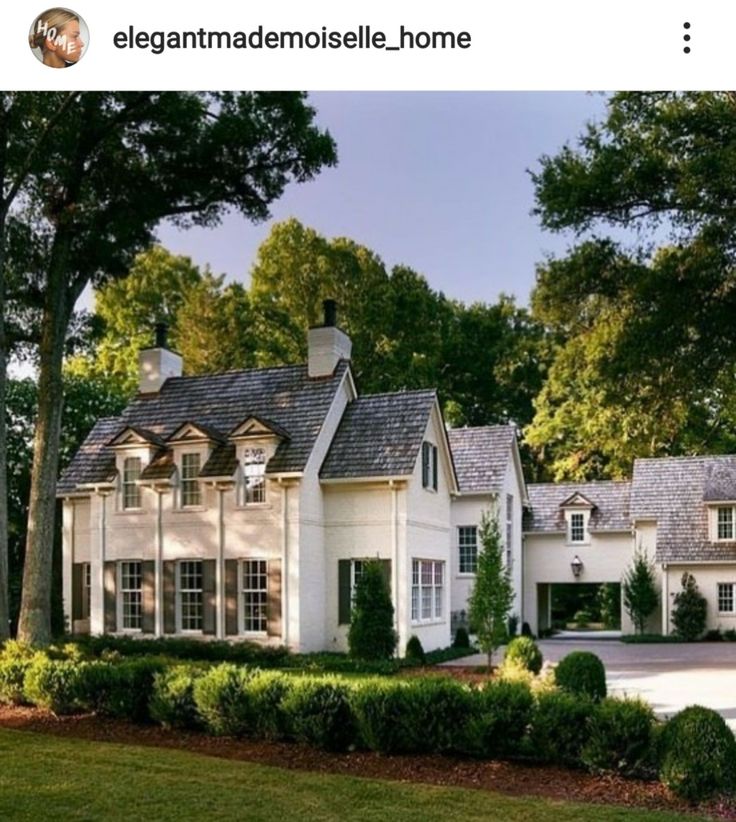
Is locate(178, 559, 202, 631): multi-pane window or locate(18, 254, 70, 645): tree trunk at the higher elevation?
locate(18, 254, 70, 645): tree trunk

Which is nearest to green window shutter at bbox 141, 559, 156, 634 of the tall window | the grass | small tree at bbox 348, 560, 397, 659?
small tree at bbox 348, 560, 397, 659

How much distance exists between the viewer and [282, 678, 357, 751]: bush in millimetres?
7406

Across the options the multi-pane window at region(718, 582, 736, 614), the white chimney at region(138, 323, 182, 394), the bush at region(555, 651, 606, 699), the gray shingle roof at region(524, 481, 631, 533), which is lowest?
the multi-pane window at region(718, 582, 736, 614)

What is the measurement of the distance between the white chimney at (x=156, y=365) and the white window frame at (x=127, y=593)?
144 inches

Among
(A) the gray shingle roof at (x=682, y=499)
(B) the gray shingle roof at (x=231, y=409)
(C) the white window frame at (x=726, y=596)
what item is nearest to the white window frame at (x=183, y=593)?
(B) the gray shingle roof at (x=231, y=409)

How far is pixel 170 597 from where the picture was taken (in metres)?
16.8

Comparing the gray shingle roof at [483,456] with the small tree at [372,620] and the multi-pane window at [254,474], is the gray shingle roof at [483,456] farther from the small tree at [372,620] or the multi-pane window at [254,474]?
the small tree at [372,620]

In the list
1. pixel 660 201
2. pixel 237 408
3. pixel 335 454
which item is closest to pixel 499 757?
pixel 660 201

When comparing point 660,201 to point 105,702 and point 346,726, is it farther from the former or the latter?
point 105,702

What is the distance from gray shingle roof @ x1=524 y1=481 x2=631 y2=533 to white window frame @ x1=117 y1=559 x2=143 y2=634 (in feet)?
37.7

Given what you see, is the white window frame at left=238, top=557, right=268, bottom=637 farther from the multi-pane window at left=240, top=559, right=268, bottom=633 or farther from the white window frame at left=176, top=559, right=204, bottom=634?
the white window frame at left=176, top=559, right=204, bottom=634
